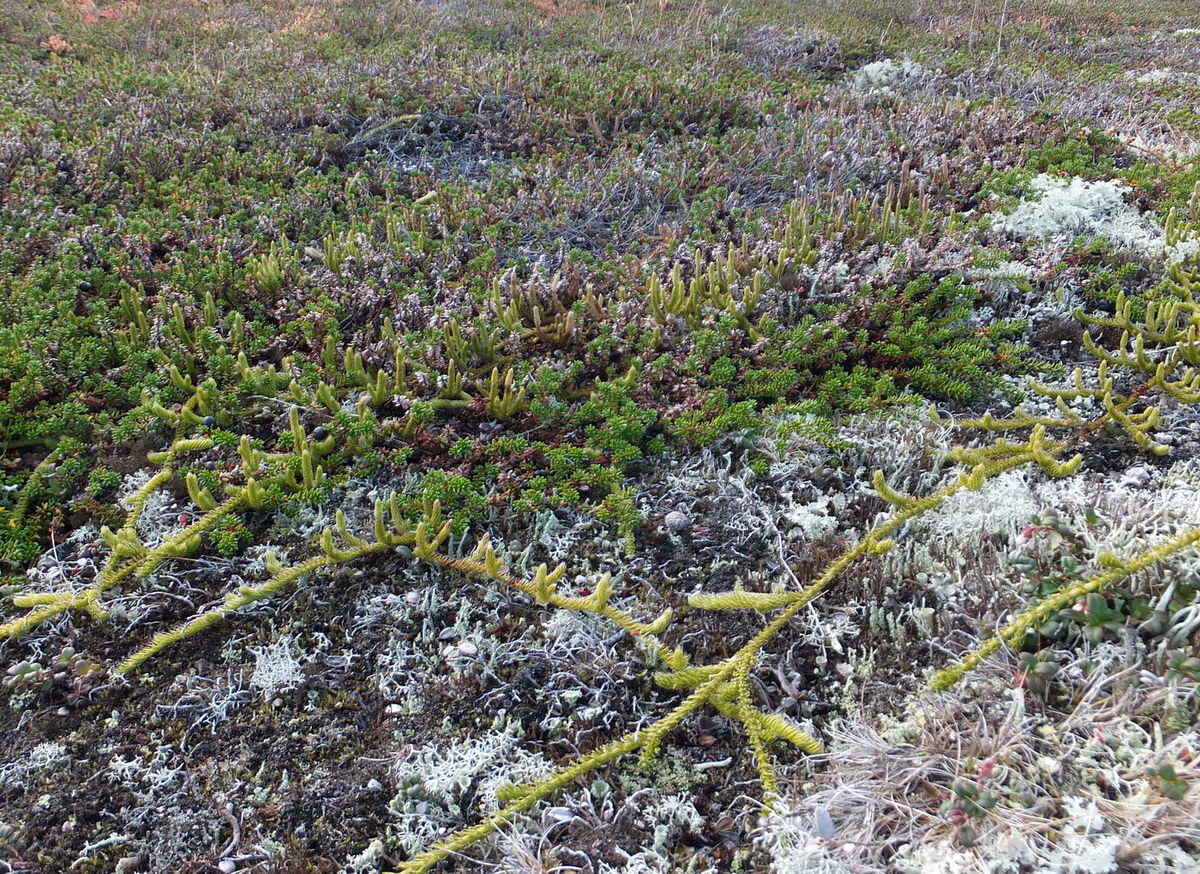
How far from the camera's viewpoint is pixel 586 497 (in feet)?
11.6

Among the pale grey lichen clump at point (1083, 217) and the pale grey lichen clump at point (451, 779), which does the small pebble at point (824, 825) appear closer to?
the pale grey lichen clump at point (451, 779)

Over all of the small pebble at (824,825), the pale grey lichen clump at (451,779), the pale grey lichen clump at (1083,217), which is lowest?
the pale grey lichen clump at (451,779)

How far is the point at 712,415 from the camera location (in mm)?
3762

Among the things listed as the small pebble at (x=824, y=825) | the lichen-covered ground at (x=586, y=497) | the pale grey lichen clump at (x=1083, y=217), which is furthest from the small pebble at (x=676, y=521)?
the pale grey lichen clump at (x=1083, y=217)

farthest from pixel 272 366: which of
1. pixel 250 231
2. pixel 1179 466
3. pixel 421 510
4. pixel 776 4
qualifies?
pixel 776 4

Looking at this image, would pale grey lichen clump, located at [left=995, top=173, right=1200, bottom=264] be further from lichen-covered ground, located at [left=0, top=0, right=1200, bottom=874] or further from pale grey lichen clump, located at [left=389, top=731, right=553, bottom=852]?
pale grey lichen clump, located at [left=389, top=731, right=553, bottom=852]

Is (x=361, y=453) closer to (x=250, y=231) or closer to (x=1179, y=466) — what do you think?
(x=250, y=231)

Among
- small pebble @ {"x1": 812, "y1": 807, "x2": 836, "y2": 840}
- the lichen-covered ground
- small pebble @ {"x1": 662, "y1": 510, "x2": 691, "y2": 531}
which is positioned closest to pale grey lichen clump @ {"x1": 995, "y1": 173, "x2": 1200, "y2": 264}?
the lichen-covered ground

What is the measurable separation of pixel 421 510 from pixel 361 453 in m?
0.46

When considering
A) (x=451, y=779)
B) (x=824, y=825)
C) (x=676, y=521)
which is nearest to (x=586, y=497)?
(x=676, y=521)

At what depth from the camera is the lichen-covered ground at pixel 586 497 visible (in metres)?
2.36

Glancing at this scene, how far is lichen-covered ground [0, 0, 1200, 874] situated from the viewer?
7.73 ft

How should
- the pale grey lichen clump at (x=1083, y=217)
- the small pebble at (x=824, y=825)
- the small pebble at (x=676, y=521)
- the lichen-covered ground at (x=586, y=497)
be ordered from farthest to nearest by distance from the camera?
1. the pale grey lichen clump at (x=1083, y=217)
2. the small pebble at (x=676, y=521)
3. the lichen-covered ground at (x=586, y=497)
4. the small pebble at (x=824, y=825)

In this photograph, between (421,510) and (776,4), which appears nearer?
(421,510)
